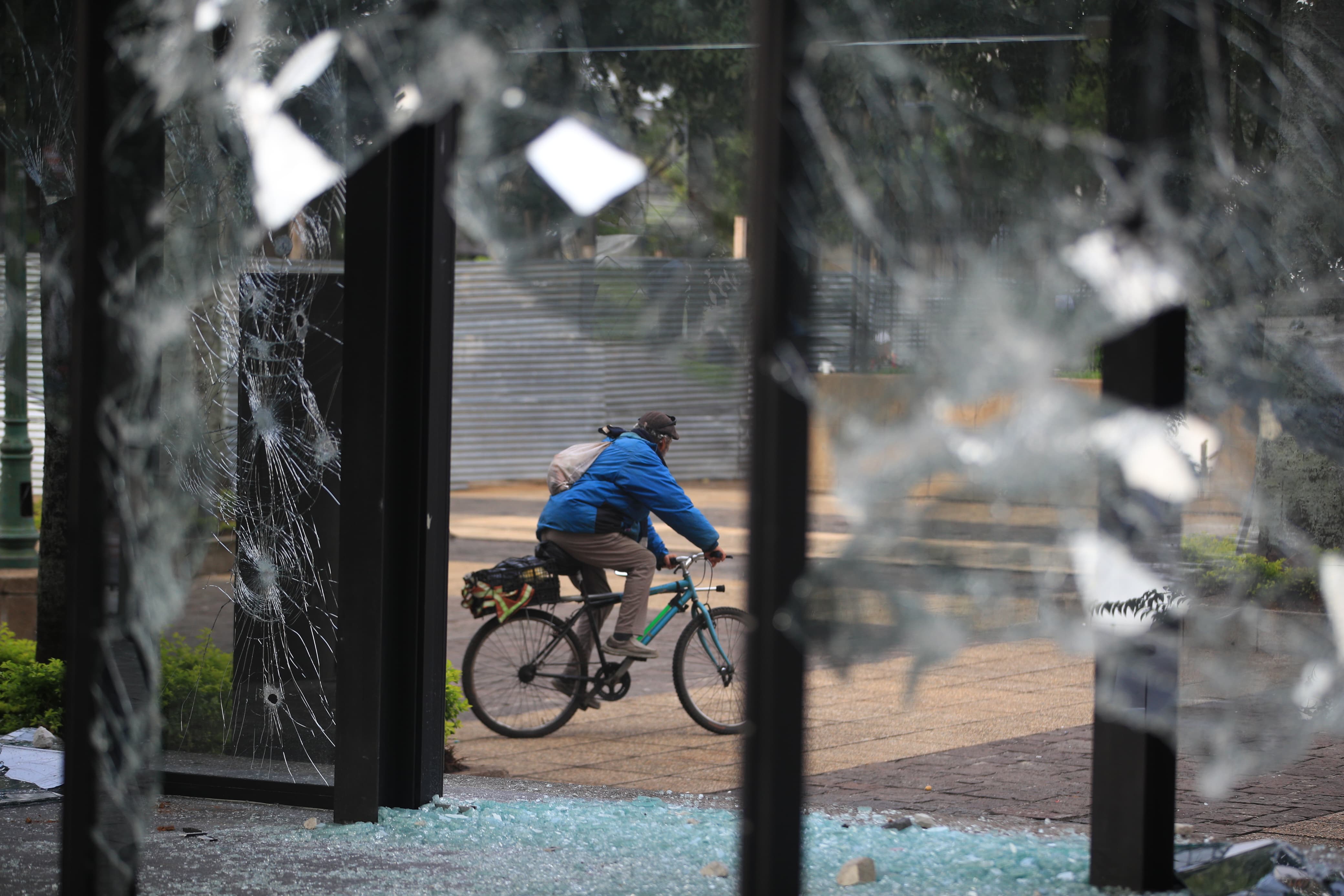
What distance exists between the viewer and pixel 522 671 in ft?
19.7

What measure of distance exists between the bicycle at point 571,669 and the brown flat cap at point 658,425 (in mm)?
578

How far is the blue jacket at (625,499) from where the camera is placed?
236 inches

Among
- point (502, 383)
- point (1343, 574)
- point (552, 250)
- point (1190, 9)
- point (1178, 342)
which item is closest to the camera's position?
point (1178, 342)

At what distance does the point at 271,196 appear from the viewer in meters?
4.42

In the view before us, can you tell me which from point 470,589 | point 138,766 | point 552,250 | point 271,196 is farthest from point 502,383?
point 138,766

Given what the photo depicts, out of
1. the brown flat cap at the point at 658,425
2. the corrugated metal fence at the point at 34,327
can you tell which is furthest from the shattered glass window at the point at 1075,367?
the corrugated metal fence at the point at 34,327

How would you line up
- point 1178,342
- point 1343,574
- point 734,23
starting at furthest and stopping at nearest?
1. point 734,23
2. point 1343,574
3. point 1178,342

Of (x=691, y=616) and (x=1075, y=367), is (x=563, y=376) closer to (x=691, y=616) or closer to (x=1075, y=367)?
(x=691, y=616)

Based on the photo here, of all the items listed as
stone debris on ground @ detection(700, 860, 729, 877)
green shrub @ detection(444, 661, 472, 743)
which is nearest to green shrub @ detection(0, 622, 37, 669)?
green shrub @ detection(444, 661, 472, 743)

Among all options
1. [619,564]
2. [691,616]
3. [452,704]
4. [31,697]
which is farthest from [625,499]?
[31,697]

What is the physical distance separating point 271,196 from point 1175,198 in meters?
2.82

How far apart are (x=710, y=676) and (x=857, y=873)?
241cm

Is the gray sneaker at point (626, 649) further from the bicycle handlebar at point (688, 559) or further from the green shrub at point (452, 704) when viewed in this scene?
the green shrub at point (452, 704)

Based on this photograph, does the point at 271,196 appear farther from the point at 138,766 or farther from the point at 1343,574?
the point at 1343,574
